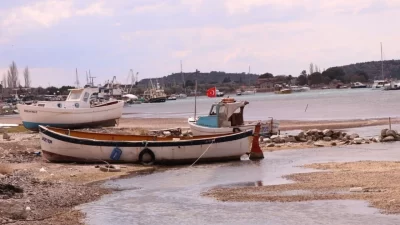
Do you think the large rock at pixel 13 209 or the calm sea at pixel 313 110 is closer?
the large rock at pixel 13 209

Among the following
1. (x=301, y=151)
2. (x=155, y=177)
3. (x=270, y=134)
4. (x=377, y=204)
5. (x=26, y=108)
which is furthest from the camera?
(x=26, y=108)

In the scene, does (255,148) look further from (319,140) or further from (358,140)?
(319,140)

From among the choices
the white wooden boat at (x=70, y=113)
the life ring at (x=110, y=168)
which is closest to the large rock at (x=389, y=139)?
the life ring at (x=110, y=168)

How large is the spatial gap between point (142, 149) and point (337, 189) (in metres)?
10.4

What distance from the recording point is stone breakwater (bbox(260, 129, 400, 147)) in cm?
3597

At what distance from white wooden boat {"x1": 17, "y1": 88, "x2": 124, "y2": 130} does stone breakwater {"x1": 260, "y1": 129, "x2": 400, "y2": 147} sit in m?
14.2

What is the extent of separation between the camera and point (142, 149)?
27.4 meters

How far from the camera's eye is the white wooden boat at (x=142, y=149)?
90.1ft

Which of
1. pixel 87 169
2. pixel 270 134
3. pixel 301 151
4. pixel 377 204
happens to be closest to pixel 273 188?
pixel 377 204

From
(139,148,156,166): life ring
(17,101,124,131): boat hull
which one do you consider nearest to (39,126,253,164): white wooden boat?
(139,148,156,166): life ring

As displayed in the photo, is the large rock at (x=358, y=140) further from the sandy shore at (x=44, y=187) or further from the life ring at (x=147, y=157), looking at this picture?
the sandy shore at (x=44, y=187)

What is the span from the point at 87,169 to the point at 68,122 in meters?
20.4

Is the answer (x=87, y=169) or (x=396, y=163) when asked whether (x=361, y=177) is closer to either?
→ (x=396, y=163)

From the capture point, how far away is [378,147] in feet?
109
